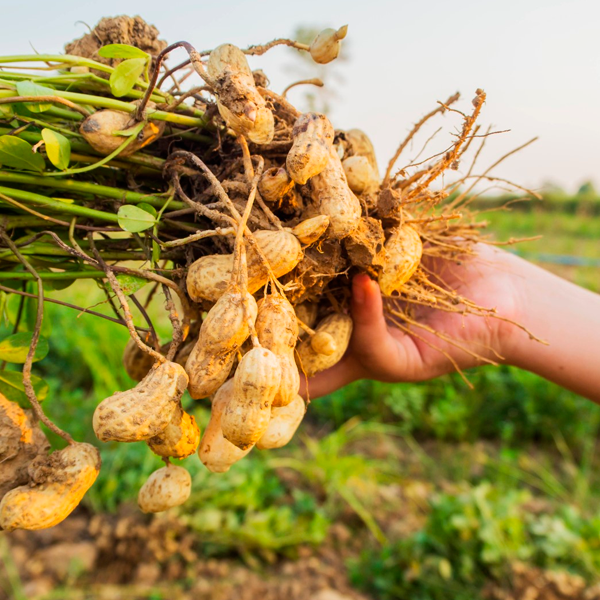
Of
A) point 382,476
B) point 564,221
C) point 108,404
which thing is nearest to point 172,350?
point 108,404

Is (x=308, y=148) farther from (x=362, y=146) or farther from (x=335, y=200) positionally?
(x=362, y=146)

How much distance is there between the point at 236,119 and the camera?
2.16 ft

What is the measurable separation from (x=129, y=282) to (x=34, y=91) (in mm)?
259

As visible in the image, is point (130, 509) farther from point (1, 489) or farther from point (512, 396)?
point (512, 396)

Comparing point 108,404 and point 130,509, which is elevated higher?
point 108,404

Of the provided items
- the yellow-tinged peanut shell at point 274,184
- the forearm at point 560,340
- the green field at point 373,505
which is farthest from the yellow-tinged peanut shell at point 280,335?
the green field at point 373,505

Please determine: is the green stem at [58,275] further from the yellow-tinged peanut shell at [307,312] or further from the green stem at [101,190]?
the yellow-tinged peanut shell at [307,312]

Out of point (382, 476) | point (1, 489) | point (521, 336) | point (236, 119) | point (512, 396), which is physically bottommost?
point (382, 476)

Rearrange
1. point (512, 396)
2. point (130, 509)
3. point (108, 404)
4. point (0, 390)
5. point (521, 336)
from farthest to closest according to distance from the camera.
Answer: point (512, 396), point (130, 509), point (521, 336), point (0, 390), point (108, 404)

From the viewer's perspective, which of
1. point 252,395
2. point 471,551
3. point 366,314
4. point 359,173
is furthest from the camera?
point 471,551

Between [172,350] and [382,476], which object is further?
[382,476]

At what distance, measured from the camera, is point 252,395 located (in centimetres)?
59

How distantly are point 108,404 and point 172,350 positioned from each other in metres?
0.10

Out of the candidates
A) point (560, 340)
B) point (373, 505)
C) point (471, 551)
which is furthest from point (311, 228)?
point (373, 505)
